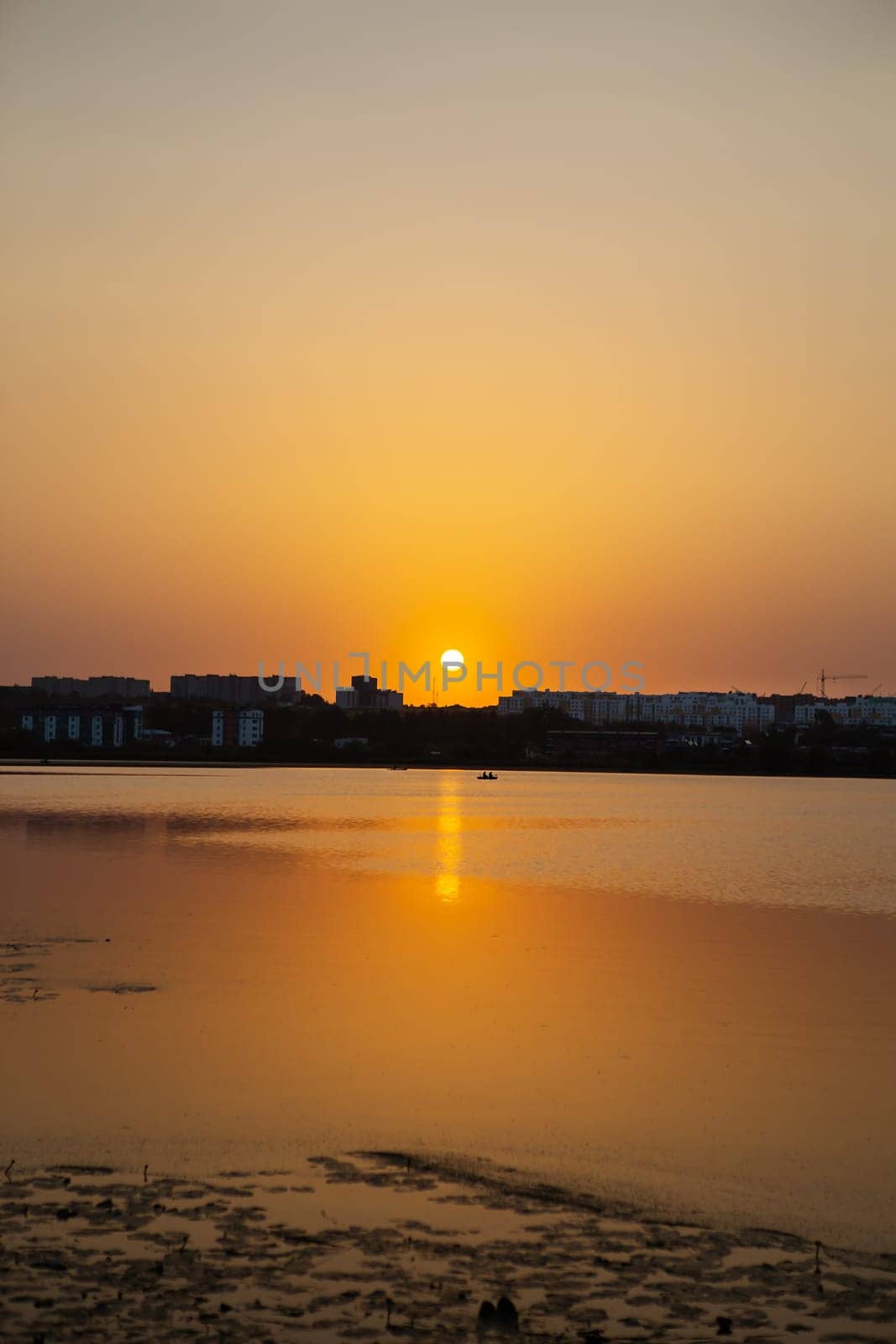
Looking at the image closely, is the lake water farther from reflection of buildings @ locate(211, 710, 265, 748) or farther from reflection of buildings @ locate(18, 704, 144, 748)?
reflection of buildings @ locate(211, 710, 265, 748)

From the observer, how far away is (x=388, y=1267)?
7.48m

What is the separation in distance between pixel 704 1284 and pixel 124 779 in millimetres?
92468

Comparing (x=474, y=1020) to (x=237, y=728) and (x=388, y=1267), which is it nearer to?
(x=388, y=1267)

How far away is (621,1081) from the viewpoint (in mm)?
12172

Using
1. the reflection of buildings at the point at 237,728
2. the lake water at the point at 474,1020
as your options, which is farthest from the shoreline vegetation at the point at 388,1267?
the reflection of buildings at the point at 237,728

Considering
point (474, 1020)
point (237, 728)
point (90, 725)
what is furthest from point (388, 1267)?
point (237, 728)

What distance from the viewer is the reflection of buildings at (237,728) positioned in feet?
623

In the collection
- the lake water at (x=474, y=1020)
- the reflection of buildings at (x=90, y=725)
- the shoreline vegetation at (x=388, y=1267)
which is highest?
the reflection of buildings at (x=90, y=725)

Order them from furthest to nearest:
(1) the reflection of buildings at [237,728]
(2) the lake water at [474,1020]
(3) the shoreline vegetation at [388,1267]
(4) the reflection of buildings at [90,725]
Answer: (1) the reflection of buildings at [237,728] < (4) the reflection of buildings at [90,725] < (2) the lake water at [474,1020] < (3) the shoreline vegetation at [388,1267]

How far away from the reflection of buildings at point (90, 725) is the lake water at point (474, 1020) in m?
146

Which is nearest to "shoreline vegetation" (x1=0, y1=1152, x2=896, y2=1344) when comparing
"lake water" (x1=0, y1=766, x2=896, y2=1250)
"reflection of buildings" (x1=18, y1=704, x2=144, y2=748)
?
"lake water" (x1=0, y1=766, x2=896, y2=1250)

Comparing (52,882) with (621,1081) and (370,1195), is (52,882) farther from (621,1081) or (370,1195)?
(370,1195)

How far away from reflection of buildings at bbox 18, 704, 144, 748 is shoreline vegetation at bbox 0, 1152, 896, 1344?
171 meters

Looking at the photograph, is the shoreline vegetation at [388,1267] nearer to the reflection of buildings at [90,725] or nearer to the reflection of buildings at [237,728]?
the reflection of buildings at [90,725]
